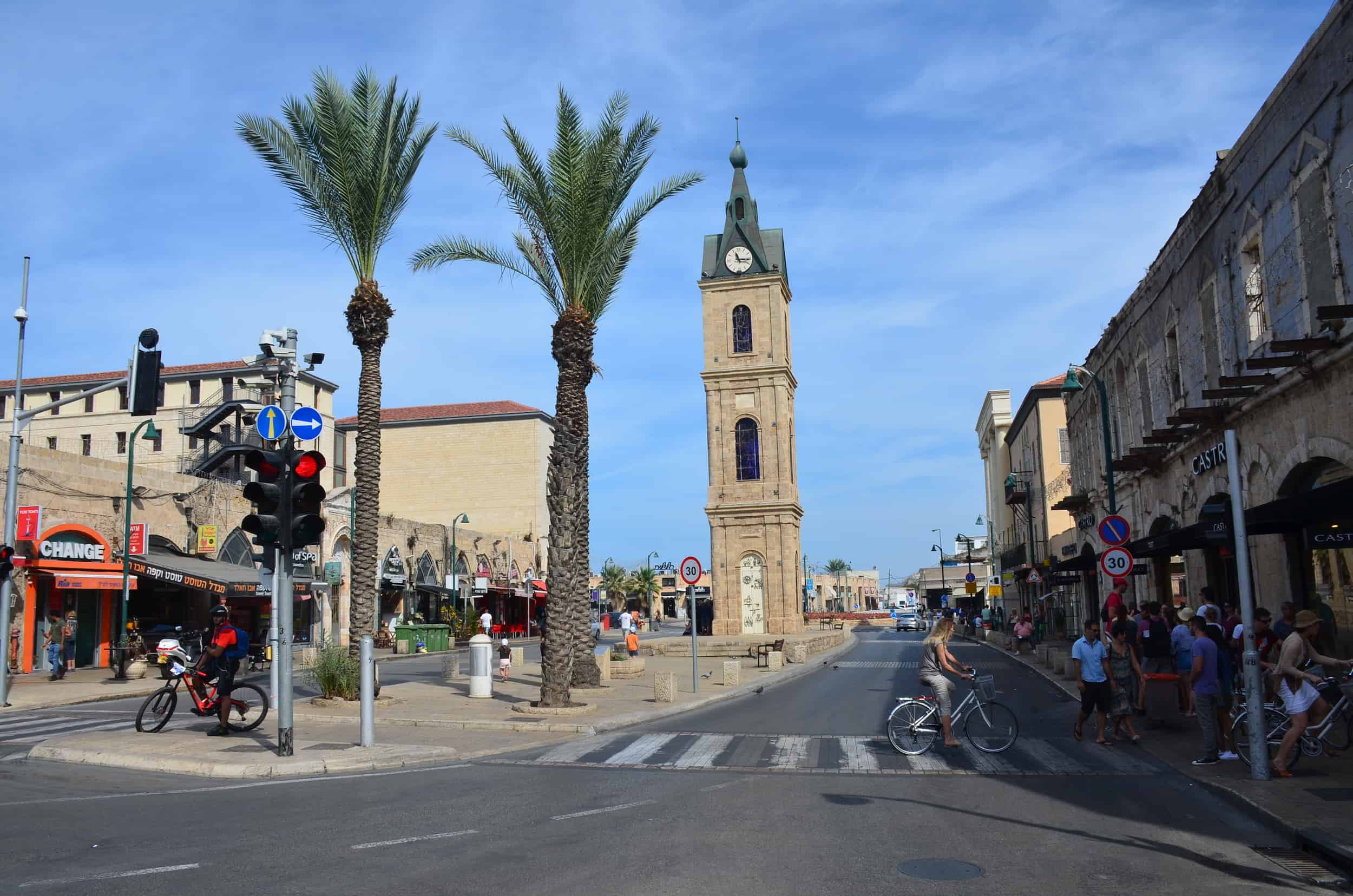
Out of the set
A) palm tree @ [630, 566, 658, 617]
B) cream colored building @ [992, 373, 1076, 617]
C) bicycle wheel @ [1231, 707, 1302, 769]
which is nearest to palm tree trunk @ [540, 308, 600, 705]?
bicycle wheel @ [1231, 707, 1302, 769]

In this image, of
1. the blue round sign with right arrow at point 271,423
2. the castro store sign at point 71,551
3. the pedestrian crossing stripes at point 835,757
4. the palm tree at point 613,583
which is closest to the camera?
the pedestrian crossing stripes at point 835,757

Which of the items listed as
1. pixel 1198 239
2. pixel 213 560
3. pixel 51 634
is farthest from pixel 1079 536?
pixel 51 634

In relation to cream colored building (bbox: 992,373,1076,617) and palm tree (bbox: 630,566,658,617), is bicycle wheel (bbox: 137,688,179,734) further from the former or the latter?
palm tree (bbox: 630,566,658,617)

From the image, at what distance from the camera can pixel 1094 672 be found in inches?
539

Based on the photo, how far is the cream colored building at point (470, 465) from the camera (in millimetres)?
78188

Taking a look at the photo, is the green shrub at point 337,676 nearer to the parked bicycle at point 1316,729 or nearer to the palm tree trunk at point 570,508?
the palm tree trunk at point 570,508

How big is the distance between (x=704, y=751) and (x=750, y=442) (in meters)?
43.5

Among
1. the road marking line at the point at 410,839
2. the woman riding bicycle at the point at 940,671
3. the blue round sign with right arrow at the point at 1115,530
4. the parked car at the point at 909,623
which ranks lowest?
the parked car at the point at 909,623

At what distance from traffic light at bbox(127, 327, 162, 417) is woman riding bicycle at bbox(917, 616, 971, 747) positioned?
11.6m

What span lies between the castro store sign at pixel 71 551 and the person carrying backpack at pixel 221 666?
58.7ft

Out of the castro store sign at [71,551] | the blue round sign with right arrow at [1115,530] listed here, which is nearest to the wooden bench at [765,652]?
the blue round sign with right arrow at [1115,530]

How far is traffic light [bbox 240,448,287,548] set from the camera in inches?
478

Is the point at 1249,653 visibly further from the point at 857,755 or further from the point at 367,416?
the point at 367,416

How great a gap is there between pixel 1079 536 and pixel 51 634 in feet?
111
